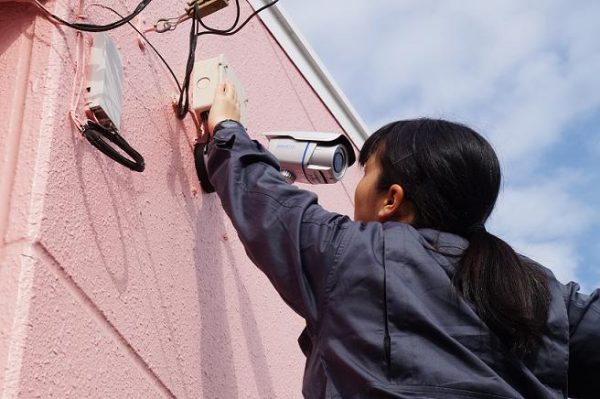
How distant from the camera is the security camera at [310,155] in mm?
1868

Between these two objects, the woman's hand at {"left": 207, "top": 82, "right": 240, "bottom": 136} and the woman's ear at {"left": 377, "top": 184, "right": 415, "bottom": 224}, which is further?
the woman's hand at {"left": 207, "top": 82, "right": 240, "bottom": 136}

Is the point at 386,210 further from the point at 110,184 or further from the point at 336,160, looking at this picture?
the point at 110,184

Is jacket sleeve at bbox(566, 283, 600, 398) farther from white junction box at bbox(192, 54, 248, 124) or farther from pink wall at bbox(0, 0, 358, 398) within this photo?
white junction box at bbox(192, 54, 248, 124)

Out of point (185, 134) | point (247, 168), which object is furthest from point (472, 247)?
point (185, 134)

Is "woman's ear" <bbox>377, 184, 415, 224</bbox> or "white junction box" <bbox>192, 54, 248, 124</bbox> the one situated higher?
"white junction box" <bbox>192, 54, 248, 124</bbox>

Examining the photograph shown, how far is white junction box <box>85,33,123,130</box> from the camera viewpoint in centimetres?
155

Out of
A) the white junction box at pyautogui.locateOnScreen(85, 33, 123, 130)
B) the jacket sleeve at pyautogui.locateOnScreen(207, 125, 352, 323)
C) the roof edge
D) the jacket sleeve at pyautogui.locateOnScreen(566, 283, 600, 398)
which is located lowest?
the jacket sleeve at pyautogui.locateOnScreen(566, 283, 600, 398)

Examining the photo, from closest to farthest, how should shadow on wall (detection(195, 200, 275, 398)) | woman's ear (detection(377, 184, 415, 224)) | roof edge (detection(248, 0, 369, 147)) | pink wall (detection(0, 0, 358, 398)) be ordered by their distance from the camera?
1. pink wall (detection(0, 0, 358, 398))
2. woman's ear (detection(377, 184, 415, 224))
3. shadow on wall (detection(195, 200, 275, 398))
4. roof edge (detection(248, 0, 369, 147))

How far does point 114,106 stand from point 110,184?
16 cm

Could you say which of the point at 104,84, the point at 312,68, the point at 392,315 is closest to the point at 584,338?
the point at 392,315

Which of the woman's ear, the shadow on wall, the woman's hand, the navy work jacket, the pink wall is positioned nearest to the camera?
A: the navy work jacket

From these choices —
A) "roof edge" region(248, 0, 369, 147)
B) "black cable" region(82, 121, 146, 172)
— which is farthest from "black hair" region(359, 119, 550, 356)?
"roof edge" region(248, 0, 369, 147)

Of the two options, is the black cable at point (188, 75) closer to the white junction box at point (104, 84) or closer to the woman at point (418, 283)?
the white junction box at point (104, 84)

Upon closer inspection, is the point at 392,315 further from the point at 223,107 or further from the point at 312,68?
the point at 312,68
